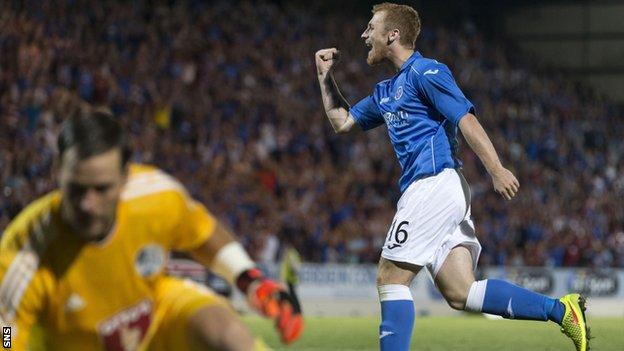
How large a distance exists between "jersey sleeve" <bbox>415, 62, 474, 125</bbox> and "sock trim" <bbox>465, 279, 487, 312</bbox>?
873 millimetres

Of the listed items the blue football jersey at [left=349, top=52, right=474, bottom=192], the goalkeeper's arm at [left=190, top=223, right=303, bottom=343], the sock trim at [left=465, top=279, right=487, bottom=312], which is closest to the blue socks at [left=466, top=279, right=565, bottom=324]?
the sock trim at [left=465, top=279, right=487, bottom=312]

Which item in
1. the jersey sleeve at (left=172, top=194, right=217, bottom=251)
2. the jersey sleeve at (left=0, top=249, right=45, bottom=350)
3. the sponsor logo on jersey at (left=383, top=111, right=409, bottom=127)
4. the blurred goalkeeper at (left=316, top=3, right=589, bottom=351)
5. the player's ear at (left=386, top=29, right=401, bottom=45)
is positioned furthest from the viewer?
the player's ear at (left=386, top=29, right=401, bottom=45)

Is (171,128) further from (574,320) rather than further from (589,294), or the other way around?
(574,320)

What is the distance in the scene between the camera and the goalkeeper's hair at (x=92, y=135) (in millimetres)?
3299

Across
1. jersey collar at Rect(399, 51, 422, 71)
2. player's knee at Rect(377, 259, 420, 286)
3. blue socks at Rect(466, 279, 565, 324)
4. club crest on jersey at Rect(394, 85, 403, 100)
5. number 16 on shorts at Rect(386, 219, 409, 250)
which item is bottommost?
blue socks at Rect(466, 279, 565, 324)

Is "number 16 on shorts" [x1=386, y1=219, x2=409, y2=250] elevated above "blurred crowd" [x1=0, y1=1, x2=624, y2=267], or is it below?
above

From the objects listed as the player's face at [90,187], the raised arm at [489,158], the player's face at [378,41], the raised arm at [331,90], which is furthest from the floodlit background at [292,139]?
the player's face at [90,187]

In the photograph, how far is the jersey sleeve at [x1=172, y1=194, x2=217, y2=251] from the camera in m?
3.68

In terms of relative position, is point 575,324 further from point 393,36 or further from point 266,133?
point 266,133

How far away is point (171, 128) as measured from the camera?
20.4 meters

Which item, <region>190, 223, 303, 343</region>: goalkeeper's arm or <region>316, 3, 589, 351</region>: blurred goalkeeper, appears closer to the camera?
<region>190, 223, 303, 343</region>: goalkeeper's arm

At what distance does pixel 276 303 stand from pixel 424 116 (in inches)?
109

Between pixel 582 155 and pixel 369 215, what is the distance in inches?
264

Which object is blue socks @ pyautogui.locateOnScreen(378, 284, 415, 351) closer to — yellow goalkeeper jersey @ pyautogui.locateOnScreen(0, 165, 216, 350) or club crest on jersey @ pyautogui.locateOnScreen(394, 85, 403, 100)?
club crest on jersey @ pyautogui.locateOnScreen(394, 85, 403, 100)
